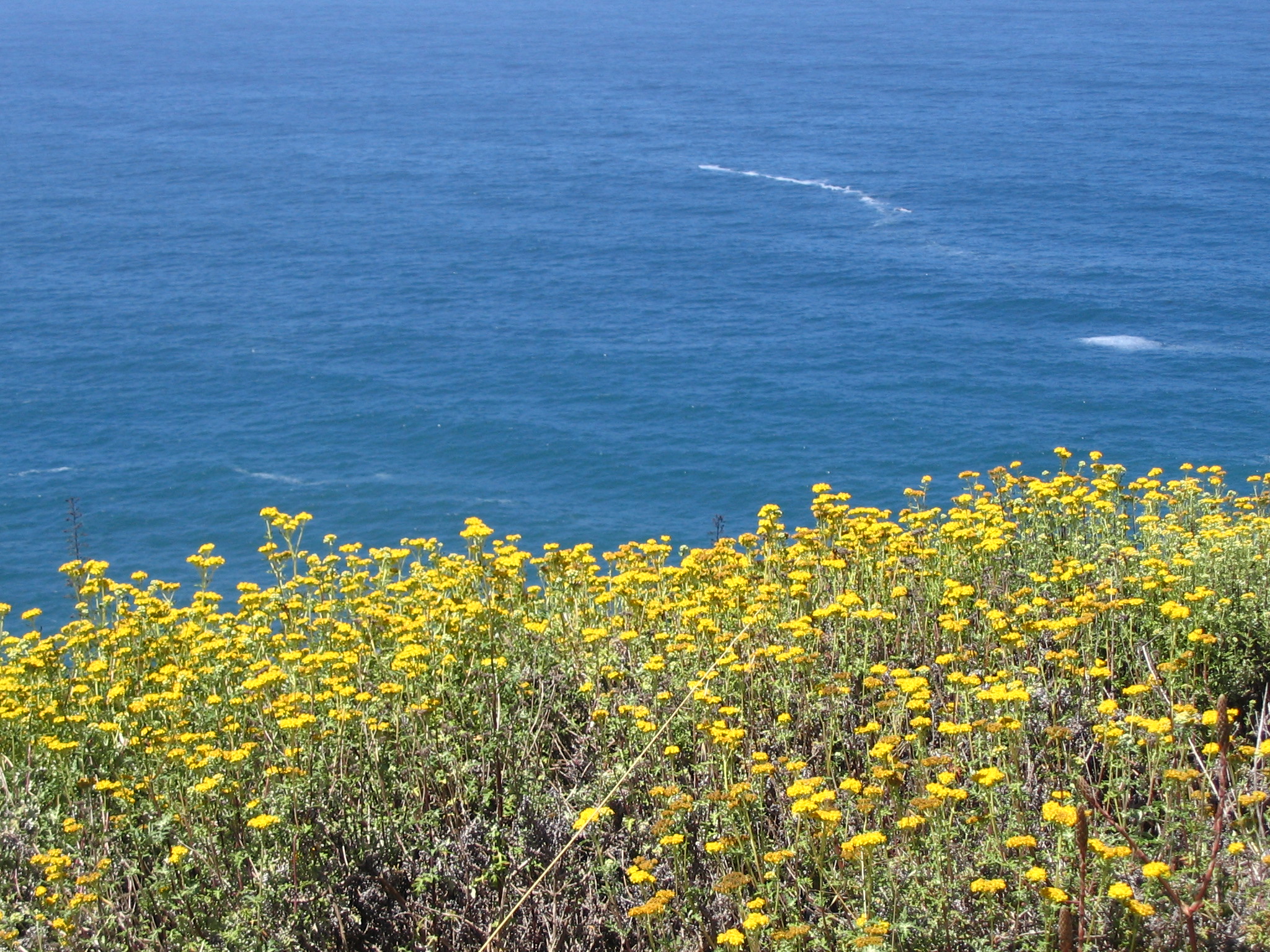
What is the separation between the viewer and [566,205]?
9744 centimetres

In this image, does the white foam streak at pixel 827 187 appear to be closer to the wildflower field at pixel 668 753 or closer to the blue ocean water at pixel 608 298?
the blue ocean water at pixel 608 298

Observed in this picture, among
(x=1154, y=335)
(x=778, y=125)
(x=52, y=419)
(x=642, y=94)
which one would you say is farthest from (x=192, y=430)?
(x=642, y=94)

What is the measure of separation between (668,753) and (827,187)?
9716 centimetres

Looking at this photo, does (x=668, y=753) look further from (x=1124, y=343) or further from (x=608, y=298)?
(x=608, y=298)

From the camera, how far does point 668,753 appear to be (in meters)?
6.14

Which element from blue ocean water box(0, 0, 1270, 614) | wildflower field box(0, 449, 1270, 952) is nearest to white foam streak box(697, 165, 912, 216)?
blue ocean water box(0, 0, 1270, 614)

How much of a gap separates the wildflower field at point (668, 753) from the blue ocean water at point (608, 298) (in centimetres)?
4028

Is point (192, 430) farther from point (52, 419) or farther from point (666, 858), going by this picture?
point (666, 858)

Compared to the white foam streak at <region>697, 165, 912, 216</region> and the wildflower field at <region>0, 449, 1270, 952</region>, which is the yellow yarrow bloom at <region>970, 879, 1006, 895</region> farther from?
the white foam streak at <region>697, 165, 912, 216</region>

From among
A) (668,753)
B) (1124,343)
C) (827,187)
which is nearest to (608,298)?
(1124,343)

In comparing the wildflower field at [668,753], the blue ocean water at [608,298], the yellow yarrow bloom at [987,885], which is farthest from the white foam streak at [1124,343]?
the yellow yarrow bloom at [987,885]

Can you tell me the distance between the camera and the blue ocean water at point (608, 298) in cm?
5497

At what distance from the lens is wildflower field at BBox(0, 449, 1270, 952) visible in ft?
18.0

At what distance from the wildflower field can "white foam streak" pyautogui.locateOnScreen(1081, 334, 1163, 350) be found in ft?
198
